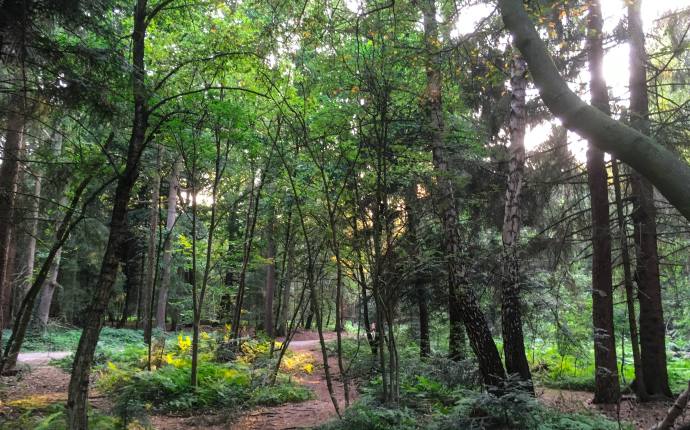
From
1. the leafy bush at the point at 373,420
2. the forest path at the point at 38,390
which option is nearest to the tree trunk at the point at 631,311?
the leafy bush at the point at 373,420

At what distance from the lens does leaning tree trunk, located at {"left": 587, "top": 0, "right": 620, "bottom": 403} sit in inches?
289

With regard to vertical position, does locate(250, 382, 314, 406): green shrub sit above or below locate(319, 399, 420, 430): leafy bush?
below

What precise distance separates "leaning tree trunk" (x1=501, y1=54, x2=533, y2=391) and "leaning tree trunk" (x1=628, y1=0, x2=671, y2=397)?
2239 mm

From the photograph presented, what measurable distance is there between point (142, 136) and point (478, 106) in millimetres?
7898

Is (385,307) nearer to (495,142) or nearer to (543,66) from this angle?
(543,66)

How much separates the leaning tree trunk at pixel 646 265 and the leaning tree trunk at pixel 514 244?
224cm

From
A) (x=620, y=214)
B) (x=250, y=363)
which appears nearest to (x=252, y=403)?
(x=250, y=363)

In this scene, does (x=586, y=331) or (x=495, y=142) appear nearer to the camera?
(x=586, y=331)

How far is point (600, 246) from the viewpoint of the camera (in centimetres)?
767

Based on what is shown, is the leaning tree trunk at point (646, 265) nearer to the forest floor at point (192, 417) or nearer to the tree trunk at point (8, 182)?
the forest floor at point (192, 417)

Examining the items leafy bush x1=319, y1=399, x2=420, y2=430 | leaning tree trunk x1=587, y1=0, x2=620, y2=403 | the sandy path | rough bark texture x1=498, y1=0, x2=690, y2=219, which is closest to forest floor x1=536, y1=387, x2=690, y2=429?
leaning tree trunk x1=587, y1=0, x2=620, y2=403

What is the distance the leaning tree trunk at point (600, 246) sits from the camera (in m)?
7.35

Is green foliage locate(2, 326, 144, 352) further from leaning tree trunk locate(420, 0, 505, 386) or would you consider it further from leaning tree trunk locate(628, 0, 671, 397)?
leaning tree trunk locate(628, 0, 671, 397)

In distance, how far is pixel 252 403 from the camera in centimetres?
745
